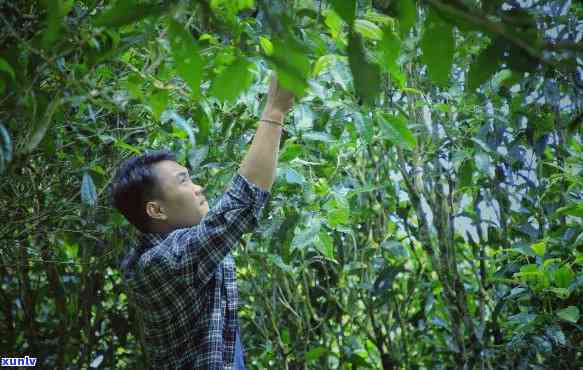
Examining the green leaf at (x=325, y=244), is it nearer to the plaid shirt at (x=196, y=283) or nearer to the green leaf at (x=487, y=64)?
the plaid shirt at (x=196, y=283)

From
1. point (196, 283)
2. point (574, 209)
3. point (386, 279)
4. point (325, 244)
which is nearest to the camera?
point (196, 283)

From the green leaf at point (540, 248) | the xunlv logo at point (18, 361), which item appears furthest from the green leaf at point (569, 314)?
the xunlv logo at point (18, 361)

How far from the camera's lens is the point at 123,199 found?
5.74 ft

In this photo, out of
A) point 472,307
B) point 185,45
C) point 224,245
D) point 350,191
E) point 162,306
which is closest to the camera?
point 185,45

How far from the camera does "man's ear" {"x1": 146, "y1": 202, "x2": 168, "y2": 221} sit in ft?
5.61

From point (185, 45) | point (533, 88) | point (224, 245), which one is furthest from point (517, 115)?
point (185, 45)

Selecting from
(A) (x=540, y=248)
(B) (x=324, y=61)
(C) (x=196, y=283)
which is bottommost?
(C) (x=196, y=283)

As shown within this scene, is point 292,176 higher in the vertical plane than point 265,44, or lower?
lower

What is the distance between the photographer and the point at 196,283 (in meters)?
1.55

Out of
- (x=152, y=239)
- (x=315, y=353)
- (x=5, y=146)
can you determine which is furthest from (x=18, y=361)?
(x=5, y=146)

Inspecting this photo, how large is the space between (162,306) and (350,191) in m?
0.59

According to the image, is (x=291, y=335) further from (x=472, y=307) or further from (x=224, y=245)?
(x=224, y=245)

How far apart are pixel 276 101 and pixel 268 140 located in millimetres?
83

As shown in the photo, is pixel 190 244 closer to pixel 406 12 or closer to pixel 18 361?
pixel 406 12
